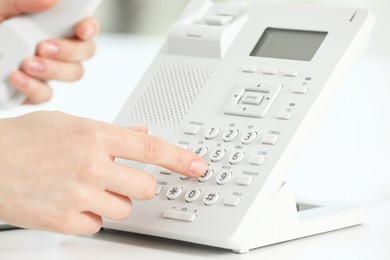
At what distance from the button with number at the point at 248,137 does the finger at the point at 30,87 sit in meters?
0.47

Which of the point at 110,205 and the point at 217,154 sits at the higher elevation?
the point at 217,154

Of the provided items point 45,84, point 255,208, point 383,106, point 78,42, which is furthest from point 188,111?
point 383,106

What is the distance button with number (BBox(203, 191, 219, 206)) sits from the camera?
101 cm

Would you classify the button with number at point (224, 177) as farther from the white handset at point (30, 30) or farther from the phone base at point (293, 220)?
the white handset at point (30, 30)

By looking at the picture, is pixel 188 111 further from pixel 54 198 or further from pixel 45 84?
pixel 45 84

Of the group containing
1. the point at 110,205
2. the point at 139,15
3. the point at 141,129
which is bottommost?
the point at 110,205

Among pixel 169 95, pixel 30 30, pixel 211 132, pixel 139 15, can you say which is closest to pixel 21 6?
pixel 30 30

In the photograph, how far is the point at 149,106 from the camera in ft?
3.86

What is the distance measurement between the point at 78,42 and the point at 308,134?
49 cm

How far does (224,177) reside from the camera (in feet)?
3.36

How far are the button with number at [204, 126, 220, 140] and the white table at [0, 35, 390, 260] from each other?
0.12 metres

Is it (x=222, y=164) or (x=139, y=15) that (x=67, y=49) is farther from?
(x=139, y=15)

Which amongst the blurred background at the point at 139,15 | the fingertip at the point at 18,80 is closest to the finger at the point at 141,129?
the fingertip at the point at 18,80

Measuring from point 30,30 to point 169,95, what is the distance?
11.1 inches
